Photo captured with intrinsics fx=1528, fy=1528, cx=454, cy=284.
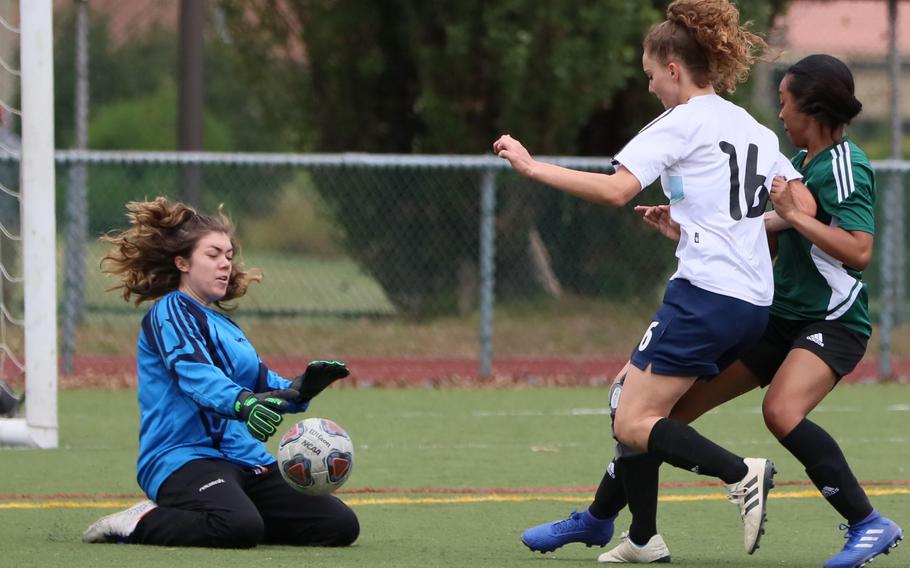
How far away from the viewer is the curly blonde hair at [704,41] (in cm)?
482

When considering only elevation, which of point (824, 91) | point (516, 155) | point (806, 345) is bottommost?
point (806, 345)

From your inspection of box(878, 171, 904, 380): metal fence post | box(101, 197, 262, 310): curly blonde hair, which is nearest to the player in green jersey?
box(101, 197, 262, 310): curly blonde hair

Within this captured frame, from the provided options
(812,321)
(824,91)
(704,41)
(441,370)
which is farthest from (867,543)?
(441,370)

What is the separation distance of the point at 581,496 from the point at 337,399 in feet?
13.1

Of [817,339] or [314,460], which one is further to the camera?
[314,460]

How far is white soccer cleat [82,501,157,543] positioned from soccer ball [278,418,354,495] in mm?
530

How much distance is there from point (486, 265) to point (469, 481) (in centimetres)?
441

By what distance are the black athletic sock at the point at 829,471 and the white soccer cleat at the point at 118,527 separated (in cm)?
230

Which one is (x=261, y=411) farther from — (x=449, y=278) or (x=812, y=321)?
(x=449, y=278)

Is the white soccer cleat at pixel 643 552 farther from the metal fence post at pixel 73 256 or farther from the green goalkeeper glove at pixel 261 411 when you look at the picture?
the metal fence post at pixel 73 256

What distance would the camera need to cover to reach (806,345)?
5098 mm

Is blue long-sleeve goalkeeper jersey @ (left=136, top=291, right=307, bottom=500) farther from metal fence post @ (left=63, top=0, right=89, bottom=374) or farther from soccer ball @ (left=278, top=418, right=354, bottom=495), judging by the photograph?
metal fence post @ (left=63, top=0, right=89, bottom=374)

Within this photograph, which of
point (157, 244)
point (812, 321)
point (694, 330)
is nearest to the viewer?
point (694, 330)

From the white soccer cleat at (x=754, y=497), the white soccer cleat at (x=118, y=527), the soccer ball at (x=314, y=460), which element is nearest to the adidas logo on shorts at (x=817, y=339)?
the white soccer cleat at (x=754, y=497)
